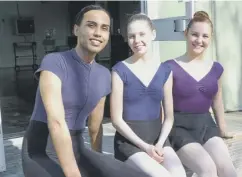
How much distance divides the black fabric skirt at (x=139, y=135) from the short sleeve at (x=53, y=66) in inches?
21.1

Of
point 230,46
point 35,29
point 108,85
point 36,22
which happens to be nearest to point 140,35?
point 108,85

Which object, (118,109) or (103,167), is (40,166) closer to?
(103,167)

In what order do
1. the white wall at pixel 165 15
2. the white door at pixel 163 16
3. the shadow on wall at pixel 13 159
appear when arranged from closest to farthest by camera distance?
the shadow on wall at pixel 13 159 < the white door at pixel 163 16 < the white wall at pixel 165 15

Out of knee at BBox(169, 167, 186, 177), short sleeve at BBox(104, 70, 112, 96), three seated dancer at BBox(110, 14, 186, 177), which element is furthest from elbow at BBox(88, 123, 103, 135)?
knee at BBox(169, 167, 186, 177)

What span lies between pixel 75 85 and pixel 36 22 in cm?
1410

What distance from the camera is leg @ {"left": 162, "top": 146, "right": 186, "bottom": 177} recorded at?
6.71 feet

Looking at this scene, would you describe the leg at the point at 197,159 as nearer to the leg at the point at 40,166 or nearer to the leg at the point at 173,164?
the leg at the point at 173,164

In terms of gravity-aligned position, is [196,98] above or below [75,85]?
below

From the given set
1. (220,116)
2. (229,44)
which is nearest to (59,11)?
(229,44)

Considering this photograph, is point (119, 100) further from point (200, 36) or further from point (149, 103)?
point (200, 36)

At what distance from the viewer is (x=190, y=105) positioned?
2.31 meters

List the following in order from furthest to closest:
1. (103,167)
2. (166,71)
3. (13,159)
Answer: (13,159) → (166,71) → (103,167)

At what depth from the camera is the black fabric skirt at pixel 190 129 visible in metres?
2.29

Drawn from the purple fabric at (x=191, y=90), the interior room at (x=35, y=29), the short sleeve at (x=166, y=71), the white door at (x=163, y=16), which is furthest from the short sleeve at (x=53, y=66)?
the interior room at (x=35, y=29)
